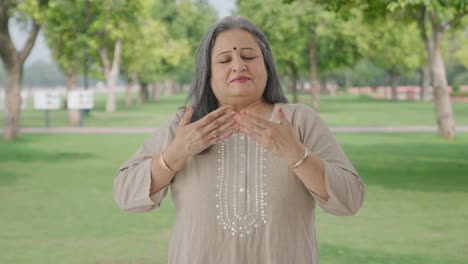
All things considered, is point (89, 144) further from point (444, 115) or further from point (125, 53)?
point (125, 53)

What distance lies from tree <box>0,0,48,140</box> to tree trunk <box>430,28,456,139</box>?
40.0 feet

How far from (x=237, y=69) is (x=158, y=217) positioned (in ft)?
25.8

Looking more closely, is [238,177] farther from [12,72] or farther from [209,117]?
[12,72]

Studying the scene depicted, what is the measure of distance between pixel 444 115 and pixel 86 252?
17.1 m

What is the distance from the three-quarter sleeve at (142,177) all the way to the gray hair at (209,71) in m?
0.10

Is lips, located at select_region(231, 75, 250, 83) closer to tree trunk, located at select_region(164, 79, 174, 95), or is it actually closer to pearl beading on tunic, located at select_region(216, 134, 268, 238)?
pearl beading on tunic, located at select_region(216, 134, 268, 238)

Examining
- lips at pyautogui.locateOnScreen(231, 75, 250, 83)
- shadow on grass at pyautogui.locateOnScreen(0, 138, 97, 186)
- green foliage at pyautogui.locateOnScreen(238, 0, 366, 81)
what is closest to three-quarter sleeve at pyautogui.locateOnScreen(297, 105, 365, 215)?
lips at pyautogui.locateOnScreen(231, 75, 250, 83)

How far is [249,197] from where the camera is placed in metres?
2.89

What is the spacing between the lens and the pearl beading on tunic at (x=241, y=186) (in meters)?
2.89

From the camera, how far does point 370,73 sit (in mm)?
115375

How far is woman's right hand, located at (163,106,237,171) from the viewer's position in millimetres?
2771

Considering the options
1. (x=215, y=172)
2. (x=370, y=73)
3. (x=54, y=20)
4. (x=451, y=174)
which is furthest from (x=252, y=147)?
(x=370, y=73)

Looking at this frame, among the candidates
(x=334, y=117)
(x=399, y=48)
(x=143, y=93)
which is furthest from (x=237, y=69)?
(x=143, y=93)

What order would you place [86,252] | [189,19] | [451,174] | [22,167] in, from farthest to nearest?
[189,19] → [22,167] → [451,174] → [86,252]
